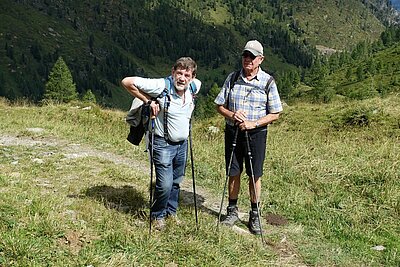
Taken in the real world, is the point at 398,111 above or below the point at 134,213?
above

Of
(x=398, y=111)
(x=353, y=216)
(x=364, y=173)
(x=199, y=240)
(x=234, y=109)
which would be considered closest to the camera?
(x=199, y=240)

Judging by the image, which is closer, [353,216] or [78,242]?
[78,242]

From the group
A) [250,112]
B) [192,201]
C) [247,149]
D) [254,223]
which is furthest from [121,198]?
[250,112]

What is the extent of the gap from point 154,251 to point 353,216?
416 cm

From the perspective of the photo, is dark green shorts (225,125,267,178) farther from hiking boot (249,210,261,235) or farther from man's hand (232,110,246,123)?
hiking boot (249,210,261,235)

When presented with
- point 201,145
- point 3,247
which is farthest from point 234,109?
point 201,145

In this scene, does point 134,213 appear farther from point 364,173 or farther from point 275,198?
point 364,173

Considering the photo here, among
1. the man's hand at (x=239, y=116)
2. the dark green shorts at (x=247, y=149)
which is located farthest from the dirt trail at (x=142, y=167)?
the man's hand at (x=239, y=116)

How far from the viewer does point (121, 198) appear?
801 cm

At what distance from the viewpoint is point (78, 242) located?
18.4 feet

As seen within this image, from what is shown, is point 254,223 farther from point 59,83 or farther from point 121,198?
point 59,83

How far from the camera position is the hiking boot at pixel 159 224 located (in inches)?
255

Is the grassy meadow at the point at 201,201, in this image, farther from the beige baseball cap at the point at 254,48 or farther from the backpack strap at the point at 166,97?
the beige baseball cap at the point at 254,48

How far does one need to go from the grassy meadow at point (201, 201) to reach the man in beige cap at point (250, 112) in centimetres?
110
